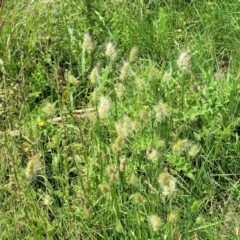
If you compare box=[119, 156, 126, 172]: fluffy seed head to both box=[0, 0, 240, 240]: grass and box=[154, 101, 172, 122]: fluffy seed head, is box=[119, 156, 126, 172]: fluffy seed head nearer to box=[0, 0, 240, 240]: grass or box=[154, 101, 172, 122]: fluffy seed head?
box=[0, 0, 240, 240]: grass

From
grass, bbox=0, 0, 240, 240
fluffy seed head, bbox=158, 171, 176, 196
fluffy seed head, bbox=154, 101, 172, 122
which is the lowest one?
grass, bbox=0, 0, 240, 240

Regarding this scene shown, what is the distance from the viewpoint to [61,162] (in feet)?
7.26

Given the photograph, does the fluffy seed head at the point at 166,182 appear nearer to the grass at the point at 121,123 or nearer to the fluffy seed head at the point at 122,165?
the grass at the point at 121,123

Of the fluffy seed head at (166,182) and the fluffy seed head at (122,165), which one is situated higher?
the fluffy seed head at (166,182)

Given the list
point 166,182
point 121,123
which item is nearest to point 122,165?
point 121,123

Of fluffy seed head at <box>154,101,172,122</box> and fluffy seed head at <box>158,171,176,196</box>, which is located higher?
fluffy seed head at <box>154,101,172,122</box>

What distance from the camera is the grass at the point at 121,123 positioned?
1.98 meters

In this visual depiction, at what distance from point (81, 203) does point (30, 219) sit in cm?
21

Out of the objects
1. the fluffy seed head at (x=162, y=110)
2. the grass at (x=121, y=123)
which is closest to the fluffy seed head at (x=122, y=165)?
the grass at (x=121, y=123)

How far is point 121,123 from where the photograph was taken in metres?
2.02

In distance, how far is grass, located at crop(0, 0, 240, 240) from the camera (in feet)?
6.49

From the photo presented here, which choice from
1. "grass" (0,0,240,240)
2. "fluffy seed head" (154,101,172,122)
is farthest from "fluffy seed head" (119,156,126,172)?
"fluffy seed head" (154,101,172,122)

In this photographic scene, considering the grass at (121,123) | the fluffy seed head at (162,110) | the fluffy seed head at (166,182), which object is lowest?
the grass at (121,123)

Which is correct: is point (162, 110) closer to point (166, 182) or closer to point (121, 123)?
point (121, 123)
